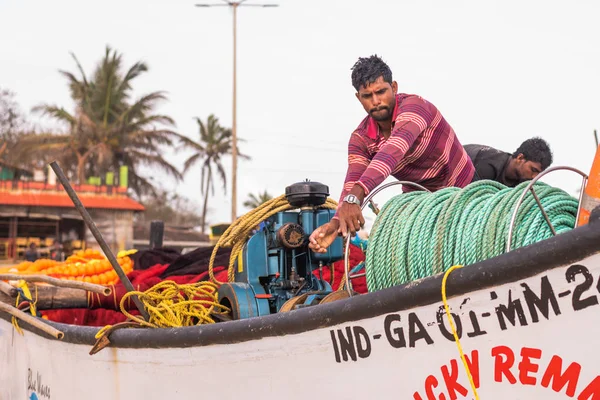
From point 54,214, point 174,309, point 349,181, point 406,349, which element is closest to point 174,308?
point 174,309

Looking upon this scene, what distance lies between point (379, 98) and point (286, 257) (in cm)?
98

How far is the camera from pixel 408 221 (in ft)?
9.86

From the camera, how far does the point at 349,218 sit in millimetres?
3150

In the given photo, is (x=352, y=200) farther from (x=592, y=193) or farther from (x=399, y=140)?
(x=592, y=193)

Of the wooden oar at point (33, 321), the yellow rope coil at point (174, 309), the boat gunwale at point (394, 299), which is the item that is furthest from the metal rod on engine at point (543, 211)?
the wooden oar at point (33, 321)

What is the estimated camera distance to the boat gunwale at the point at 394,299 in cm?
210

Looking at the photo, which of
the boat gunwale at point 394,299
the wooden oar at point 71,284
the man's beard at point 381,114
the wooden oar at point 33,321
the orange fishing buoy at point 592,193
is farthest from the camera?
the wooden oar at point 71,284

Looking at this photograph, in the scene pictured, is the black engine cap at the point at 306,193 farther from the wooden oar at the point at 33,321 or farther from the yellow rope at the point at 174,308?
the wooden oar at the point at 33,321

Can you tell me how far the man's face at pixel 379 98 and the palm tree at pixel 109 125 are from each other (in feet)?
98.5

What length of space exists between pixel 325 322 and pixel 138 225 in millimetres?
35813

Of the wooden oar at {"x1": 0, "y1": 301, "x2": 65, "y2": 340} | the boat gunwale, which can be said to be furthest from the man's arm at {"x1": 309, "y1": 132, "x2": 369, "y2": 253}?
the wooden oar at {"x1": 0, "y1": 301, "x2": 65, "y2": 340}

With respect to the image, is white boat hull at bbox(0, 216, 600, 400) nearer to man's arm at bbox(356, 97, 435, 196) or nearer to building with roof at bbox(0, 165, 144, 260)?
man's arm at bbox(356, 97, 435, 196)

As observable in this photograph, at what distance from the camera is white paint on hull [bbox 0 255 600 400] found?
7.04 feet

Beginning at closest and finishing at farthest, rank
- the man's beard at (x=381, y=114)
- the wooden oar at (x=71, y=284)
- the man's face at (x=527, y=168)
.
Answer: the man's beard at (x=381, y=114)
the wooden oar at (x=71, y=284)
the man's face at (x=527, y=168)
